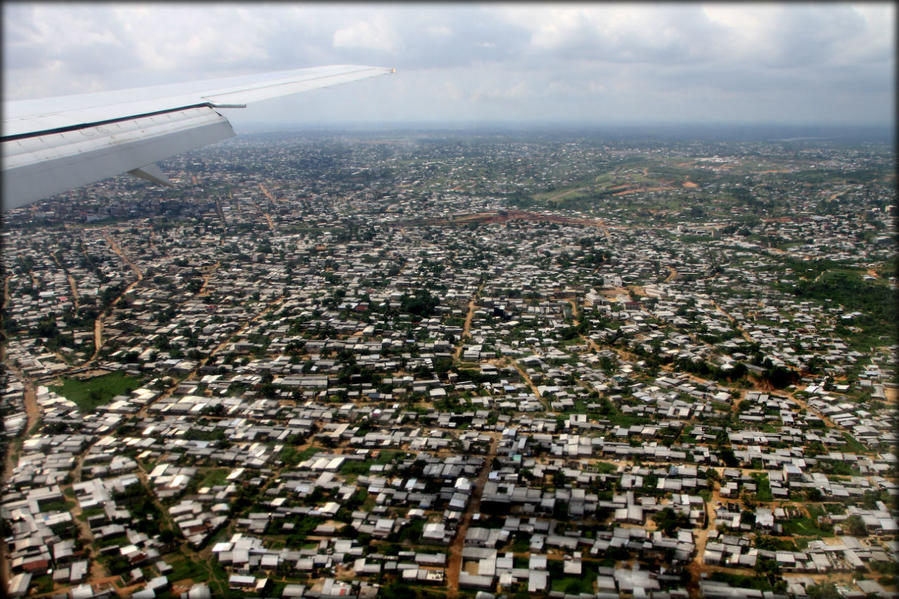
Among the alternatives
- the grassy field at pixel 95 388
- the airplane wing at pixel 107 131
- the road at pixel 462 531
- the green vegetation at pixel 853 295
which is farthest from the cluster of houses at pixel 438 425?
the airplane wing at pixel 107 131

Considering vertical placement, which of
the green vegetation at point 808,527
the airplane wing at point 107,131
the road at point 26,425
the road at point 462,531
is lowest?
the green vegetation at point 808,527

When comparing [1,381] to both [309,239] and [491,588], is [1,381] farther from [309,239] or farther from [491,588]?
[309,239]

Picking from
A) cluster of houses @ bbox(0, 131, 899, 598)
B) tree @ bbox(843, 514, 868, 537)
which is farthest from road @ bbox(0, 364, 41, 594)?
tree @ bbox(843, 514, 868, 537)

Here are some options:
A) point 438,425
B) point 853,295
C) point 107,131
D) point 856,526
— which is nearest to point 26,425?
point 438,425

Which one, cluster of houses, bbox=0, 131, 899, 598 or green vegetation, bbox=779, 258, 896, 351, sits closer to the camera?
cluster of houses, bbox=0, 131, 899, 598

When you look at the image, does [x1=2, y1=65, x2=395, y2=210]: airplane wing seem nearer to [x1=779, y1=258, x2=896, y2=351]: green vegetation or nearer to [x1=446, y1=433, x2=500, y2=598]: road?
[x1=446, y1=433, x2=500, y2=598]: road

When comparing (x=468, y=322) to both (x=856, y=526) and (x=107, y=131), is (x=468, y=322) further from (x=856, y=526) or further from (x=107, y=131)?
(x=107, y=131)

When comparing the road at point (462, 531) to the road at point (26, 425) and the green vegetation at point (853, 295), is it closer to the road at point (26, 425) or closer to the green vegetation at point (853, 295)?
the road at point (26, 425)
